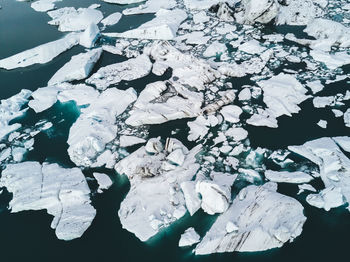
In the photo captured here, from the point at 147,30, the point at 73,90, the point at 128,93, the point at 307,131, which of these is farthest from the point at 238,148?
the point at 147,30

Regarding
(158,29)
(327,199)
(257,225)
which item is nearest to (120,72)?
(158,29)

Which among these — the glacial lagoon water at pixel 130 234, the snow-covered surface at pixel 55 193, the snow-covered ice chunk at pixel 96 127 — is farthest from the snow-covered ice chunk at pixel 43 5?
the snow-covered surface at pixel 55 193

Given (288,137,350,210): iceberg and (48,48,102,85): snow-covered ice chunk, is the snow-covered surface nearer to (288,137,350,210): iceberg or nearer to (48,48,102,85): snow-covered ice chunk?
(48,48,102,85): snow-covered ice chunk

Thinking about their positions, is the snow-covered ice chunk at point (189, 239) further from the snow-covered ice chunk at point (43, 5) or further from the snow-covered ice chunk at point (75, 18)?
A: the snow-covered ice chunk at point (43, 5)

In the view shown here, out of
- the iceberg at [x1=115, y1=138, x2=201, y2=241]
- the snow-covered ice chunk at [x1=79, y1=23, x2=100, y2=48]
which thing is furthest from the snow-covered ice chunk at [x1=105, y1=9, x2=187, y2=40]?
the iceberg at [x1=115, y1=138, x2=201, y2=241]

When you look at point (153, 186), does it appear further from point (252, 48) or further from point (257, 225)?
point (252, 48)

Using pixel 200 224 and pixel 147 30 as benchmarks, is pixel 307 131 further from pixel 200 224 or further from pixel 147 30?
pixel 147 30
